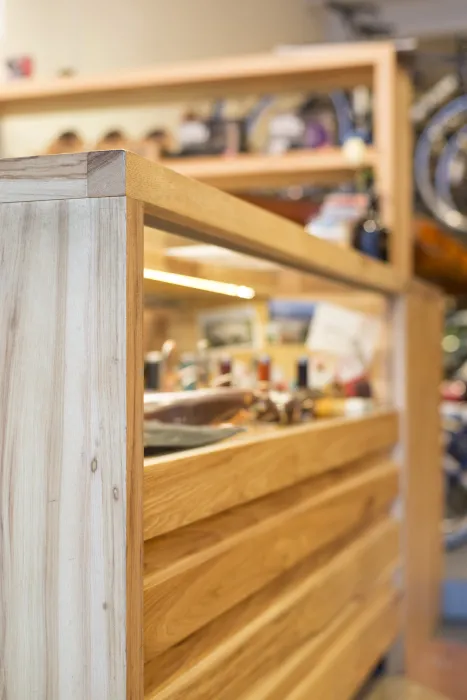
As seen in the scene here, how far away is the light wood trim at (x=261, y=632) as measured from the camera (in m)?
1.30

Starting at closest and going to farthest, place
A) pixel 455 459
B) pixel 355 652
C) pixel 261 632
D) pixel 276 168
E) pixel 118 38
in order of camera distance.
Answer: pixel 261 632 → pixel 355 652 → pixel 276 168 → pixel 118 38 → pixel 455 459

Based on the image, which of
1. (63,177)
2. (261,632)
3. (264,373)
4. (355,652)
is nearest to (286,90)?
(264,373)

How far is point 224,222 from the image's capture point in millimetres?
1424

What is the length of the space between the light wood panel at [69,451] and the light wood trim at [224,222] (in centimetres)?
8

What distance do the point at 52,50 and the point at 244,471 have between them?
4171 mm

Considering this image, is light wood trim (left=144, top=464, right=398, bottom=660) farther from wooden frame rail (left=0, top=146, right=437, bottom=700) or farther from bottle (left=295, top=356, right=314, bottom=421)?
bottle (left=295, top=356, right=314, bottom=421)

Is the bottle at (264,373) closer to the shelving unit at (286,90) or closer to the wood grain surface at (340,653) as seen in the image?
the wood grain surface at (340,653)

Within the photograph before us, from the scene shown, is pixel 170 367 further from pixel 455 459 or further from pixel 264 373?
pixel 455 459

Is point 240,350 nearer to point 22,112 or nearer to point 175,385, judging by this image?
point 175,385

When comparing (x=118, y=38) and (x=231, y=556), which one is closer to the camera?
(x=231, y=556)

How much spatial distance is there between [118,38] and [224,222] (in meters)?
4.64

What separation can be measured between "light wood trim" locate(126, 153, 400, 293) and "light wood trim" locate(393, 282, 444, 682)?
0.76m

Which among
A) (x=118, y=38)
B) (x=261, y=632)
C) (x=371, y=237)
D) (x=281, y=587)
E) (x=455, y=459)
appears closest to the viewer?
(x=261, y=632)

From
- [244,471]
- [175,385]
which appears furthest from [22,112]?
[244,471]
